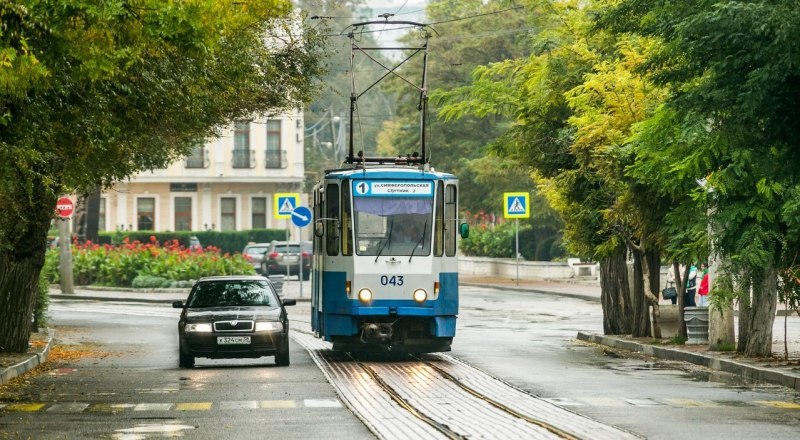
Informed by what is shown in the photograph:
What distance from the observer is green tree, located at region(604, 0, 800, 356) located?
55.7 ft

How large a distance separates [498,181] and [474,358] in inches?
1635

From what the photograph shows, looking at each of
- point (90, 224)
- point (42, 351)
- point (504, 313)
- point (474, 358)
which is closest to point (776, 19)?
point (474, 358)

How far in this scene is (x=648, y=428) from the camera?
47.9 feet

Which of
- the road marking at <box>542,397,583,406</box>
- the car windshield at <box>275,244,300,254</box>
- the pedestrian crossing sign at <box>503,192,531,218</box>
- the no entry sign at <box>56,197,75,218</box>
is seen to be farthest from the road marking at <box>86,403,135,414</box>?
the car windshield at <box>275,244,300,254</box>

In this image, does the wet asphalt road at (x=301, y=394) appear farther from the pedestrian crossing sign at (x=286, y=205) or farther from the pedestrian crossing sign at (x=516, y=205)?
the pedestrian crossing sign at (x=516, y=205)

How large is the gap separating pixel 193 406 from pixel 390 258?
7409mm

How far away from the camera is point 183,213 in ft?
289

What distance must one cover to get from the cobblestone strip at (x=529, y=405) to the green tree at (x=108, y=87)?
17.7ft

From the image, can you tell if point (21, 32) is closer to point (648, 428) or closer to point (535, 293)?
point (648, 428)

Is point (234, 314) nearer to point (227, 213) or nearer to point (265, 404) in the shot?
point (265, 404)

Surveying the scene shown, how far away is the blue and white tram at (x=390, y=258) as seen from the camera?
953 inches

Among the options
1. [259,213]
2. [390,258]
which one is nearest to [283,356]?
[390,258]

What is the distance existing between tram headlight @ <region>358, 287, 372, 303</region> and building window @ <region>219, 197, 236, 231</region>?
65.2 metres

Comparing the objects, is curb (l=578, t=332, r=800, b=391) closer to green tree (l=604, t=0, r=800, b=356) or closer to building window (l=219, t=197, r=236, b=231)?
green tree (l=604, t=0, r=800, b=356)
